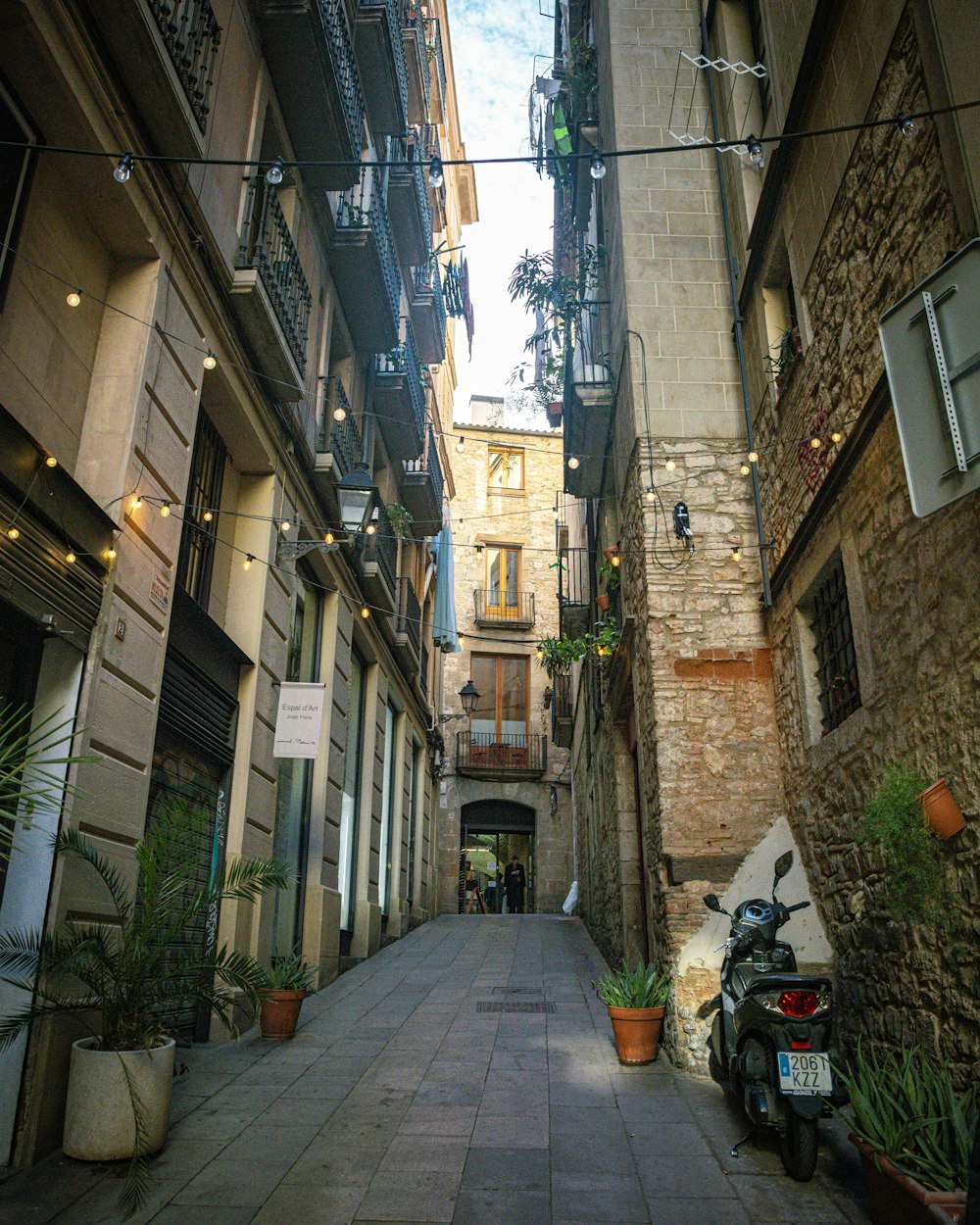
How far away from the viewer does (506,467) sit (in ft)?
95.5

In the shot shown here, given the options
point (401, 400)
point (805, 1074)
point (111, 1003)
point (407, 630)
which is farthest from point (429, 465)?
point (805, 1074)

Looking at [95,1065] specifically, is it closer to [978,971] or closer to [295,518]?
[978,971]

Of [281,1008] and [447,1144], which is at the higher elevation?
[281,1008]

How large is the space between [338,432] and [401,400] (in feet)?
11.1

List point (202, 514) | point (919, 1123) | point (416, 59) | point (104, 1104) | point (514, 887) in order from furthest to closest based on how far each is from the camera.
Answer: point (514, 887) < point (416, 59) < point (202, 514) < point (104, 1104) < point (919, 1123)

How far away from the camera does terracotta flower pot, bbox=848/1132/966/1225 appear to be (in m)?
3.18

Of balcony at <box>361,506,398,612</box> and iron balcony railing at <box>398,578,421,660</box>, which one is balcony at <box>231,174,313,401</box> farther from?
iron balcony railing at <box>398,578,421,660</box>

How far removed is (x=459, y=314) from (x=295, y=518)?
8687 mm

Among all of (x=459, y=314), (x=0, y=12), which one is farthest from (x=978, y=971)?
(x=459, y=314)

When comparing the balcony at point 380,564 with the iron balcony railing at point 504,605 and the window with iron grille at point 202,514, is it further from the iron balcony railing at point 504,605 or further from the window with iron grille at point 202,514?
the iron balcony railing at point 504,605

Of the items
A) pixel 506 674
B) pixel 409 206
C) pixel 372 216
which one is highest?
pixel 409 206

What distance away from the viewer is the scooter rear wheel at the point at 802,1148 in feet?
13.9

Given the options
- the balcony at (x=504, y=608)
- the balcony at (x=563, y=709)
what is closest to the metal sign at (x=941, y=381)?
the balcony at (x=563, y=709)

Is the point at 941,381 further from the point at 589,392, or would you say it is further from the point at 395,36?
the point at 395,36
